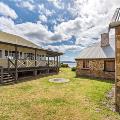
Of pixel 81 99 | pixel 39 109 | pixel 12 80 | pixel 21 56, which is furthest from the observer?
pixel 21 56

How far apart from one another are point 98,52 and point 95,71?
271 cm

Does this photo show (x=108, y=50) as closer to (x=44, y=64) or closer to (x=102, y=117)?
(x=44, y=64)

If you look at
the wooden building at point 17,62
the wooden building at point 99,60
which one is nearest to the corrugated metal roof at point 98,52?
the wooden building at point 99,60

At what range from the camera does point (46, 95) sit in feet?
40.8

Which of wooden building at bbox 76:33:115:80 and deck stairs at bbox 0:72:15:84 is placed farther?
wooden building at bbox 76:33:115:80

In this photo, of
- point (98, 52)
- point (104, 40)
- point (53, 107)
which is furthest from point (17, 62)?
point (53, 107)

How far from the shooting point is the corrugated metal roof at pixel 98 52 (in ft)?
74.6

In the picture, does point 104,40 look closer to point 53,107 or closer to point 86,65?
point 86,65

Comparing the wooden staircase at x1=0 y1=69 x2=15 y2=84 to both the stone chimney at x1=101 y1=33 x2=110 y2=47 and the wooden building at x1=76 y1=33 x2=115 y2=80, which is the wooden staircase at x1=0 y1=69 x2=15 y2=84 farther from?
the stone chimney at x1=101 y1=33 x2=110 y2=47

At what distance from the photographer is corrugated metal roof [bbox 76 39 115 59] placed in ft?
74.6

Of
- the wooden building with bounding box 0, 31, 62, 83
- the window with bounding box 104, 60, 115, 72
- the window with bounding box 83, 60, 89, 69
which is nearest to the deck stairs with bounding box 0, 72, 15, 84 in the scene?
the wooden building with bounding box 0, 31, 62, 83

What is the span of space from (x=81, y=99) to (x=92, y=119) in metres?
3.52

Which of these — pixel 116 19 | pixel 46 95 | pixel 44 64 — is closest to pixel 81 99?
pixel 46 95

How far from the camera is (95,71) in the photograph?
23.5 metres
